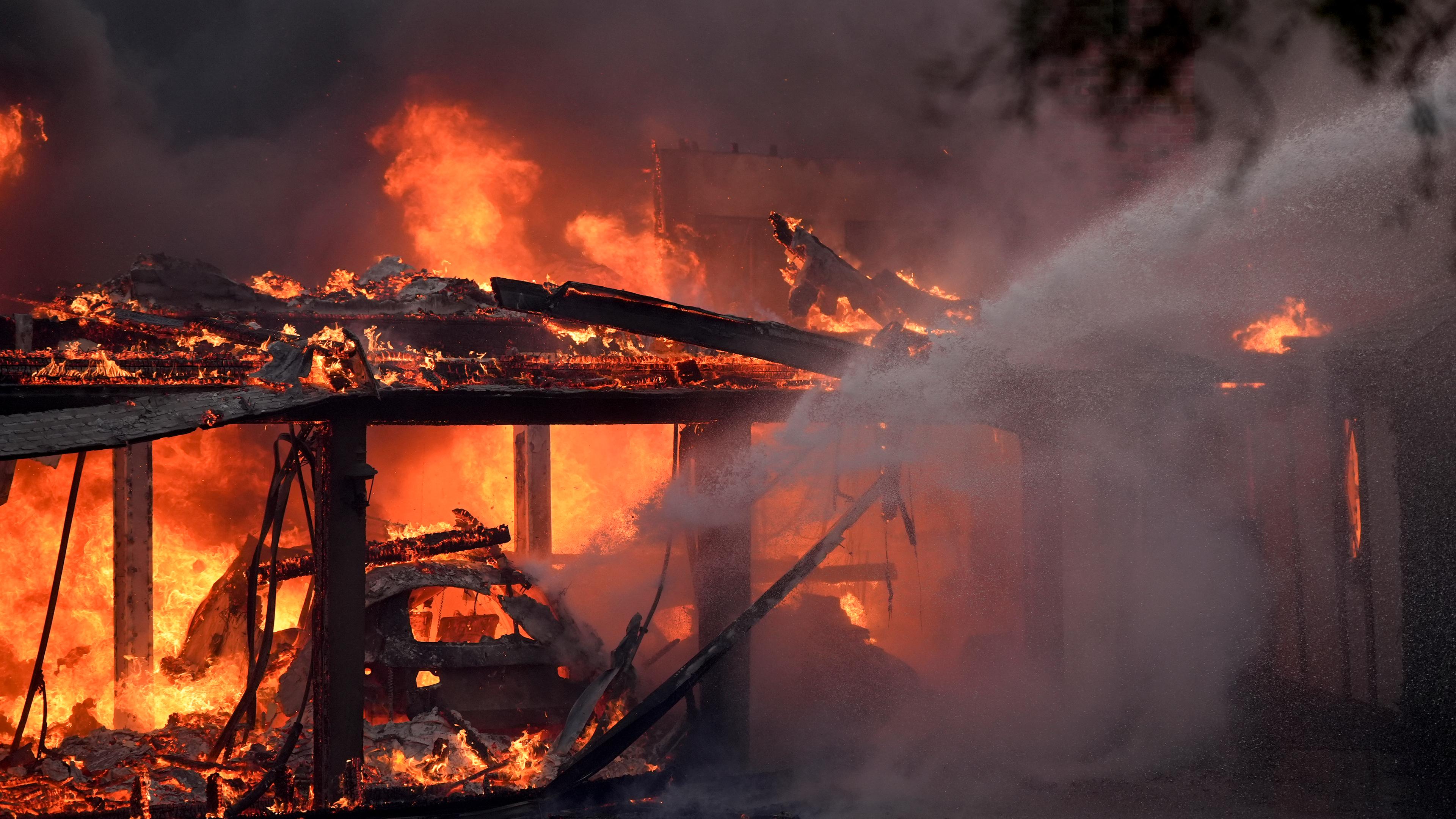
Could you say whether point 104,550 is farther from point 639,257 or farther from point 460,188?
point 639,257

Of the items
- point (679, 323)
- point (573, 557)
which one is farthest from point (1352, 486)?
point (573, 557)

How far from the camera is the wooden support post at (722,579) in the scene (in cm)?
777

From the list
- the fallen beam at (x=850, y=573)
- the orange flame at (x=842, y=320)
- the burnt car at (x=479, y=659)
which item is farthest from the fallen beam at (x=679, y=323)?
the fallen beam at (x=850, y=573)

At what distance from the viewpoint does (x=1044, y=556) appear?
949 centimetres

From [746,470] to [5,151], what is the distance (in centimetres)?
1821

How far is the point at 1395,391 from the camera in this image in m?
8.31

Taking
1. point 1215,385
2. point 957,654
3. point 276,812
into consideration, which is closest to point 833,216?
point 957,654

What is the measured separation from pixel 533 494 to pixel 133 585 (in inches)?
200

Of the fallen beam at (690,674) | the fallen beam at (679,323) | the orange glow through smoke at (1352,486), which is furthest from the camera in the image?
the orange glow through smoke at (1352,486)

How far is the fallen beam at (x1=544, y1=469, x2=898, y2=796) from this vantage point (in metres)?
6.78

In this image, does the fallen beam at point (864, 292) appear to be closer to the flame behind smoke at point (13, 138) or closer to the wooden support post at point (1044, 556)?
the wooden support post at point (1044, 556)

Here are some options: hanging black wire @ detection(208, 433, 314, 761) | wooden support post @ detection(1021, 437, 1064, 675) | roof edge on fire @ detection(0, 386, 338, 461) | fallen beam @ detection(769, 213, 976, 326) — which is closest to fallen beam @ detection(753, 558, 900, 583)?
wooden support post @ detection(1021, 437, 1064, 675)

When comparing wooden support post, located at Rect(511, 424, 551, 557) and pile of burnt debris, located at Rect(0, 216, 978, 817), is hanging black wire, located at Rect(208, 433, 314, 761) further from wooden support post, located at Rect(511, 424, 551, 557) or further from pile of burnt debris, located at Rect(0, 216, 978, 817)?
wooden support post, located at Rect(511, 424, 551, 557)

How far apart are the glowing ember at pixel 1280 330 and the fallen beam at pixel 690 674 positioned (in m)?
3.95
